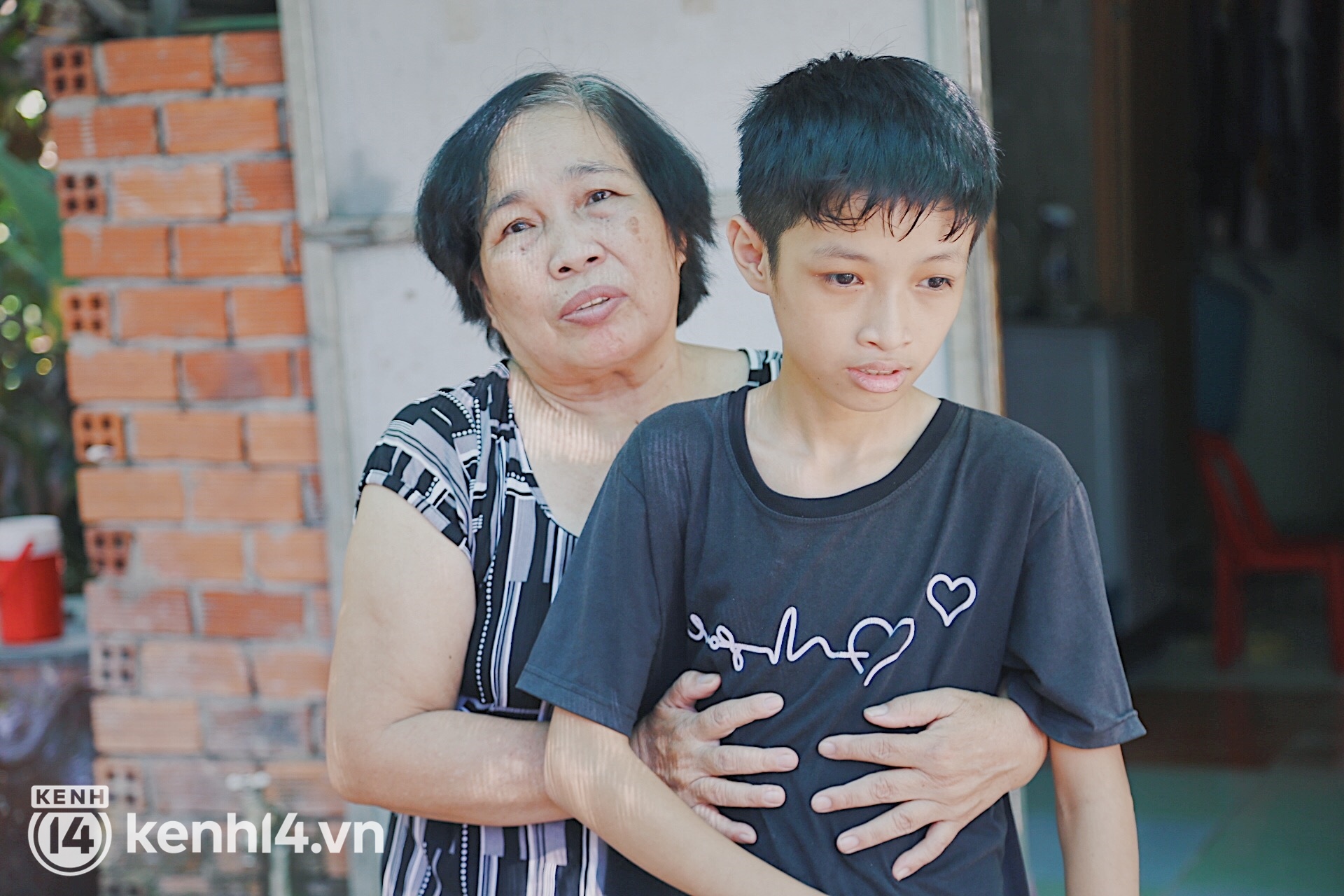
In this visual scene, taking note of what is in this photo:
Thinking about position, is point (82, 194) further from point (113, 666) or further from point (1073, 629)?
point (1073, 629)

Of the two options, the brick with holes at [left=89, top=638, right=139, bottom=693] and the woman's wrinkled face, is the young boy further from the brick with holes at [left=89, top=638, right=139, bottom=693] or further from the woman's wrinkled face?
the brick with holes at [left=89, top=638, right=139, bottom=693]

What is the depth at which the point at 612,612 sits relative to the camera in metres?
1.22

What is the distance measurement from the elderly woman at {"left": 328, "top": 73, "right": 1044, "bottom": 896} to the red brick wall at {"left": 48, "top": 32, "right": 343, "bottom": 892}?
94 cm

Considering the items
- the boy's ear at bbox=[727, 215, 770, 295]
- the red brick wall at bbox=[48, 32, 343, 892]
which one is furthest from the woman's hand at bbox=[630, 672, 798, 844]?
the red brick wall at bbox=[48, 32, 343, 892]

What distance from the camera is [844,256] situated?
1.16 meters

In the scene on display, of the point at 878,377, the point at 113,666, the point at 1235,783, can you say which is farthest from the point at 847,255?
the point at 1235,783

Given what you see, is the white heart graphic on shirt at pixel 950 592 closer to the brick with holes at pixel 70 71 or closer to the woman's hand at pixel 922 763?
the woman's hand at pixel 922 763

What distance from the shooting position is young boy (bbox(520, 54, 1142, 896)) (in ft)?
3.92

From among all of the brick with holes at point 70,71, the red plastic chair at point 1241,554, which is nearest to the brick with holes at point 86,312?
the brick with holes at point 70,71

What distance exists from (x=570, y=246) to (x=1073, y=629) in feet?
2.11

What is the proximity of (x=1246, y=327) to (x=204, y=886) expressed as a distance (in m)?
5.66

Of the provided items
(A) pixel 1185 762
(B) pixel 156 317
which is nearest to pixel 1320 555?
(A) pixel 1185 762

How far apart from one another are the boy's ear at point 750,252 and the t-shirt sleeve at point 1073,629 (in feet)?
1.10

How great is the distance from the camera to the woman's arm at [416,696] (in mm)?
1387
